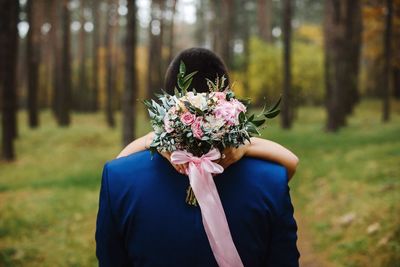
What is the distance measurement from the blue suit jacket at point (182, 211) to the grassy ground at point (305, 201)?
4.57 meters

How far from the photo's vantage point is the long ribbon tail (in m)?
1.89

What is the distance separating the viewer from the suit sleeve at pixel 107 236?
6.79 feet

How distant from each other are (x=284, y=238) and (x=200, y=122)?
676 millimetres

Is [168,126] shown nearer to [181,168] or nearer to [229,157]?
[181,168]

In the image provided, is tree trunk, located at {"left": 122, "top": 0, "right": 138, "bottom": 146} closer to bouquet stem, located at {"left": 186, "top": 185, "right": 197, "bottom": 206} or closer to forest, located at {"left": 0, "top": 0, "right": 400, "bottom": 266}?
forest, located at {"left": 0, "top": 0, "right": 400, "bottom": 266}

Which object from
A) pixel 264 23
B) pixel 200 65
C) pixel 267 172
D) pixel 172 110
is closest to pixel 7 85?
pixel 200 65

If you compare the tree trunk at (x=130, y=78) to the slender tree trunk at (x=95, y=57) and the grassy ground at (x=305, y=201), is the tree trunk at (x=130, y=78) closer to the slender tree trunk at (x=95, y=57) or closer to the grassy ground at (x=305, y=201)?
the grassy ground at (x=305, y=201)

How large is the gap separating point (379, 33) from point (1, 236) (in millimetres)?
31091

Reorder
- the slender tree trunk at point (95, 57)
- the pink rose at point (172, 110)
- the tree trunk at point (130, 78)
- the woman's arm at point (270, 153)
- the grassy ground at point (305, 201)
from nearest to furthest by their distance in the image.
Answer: the pink rose at point (172, 110), the woman's arm at point (270, 153), the grassy ground at point (305, 201), the tree trunk at point (130, 78), the slender tree trunk at point (95, 57)

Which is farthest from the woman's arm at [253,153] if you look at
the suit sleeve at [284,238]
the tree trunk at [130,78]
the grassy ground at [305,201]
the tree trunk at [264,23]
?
the tree trunk at [264,23]

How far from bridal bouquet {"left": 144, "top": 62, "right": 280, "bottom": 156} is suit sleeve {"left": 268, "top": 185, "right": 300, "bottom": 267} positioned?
0.36m

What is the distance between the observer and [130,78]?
12070 millimetres

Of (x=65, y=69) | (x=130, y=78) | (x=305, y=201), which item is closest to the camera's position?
(x=305, y=201)

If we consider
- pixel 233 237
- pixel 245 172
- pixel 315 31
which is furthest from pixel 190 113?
pixel 315 31
